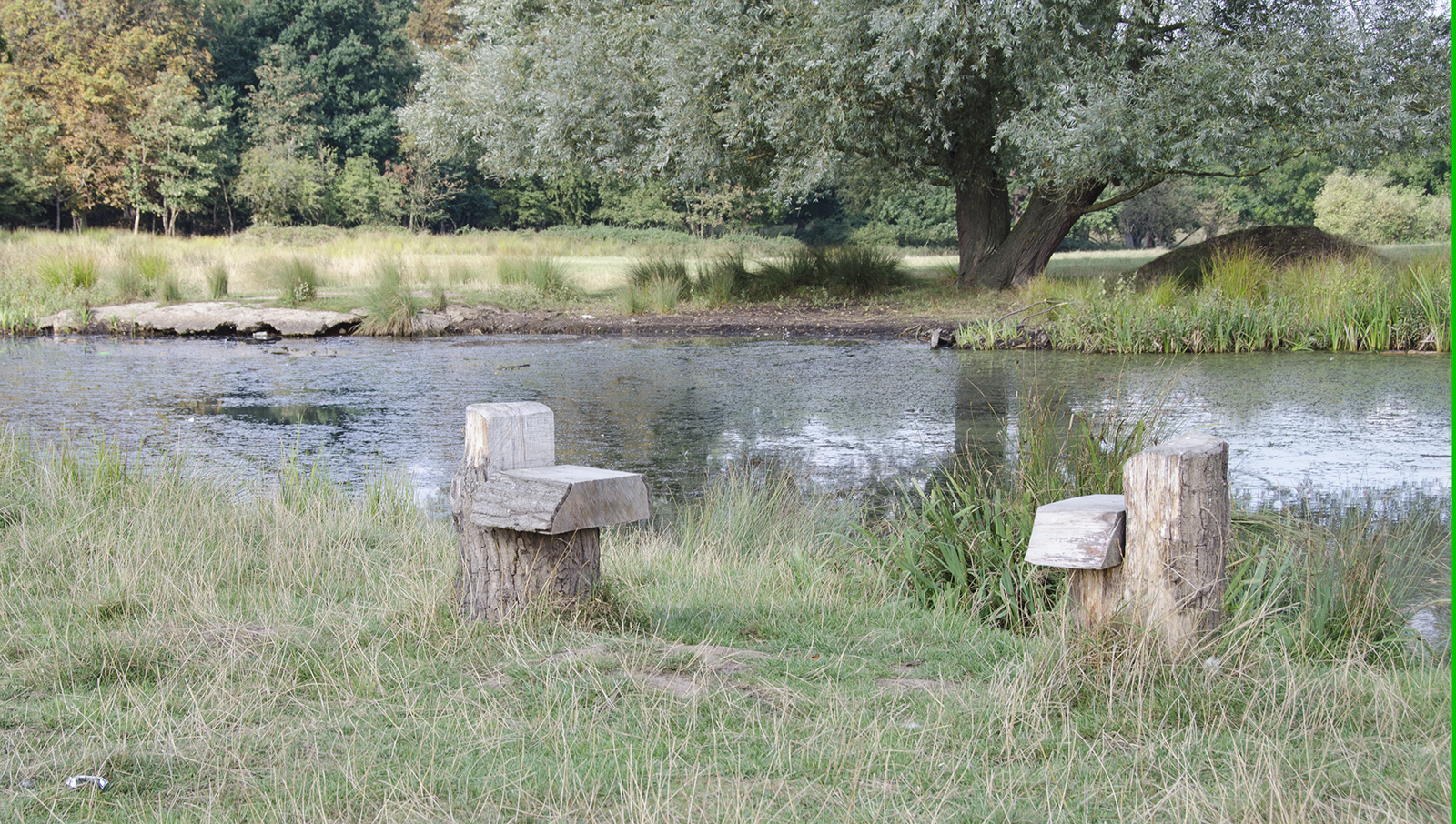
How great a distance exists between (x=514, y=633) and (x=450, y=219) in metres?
40.4

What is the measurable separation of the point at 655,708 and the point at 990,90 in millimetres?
13230

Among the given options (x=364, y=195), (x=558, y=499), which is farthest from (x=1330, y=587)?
(x=364, y=195)

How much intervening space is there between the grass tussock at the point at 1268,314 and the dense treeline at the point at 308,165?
41.4 ft

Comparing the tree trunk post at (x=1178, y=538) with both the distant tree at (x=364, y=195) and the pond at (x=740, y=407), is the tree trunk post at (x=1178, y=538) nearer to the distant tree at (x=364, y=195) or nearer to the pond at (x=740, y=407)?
the pond at (x=740, y=407)

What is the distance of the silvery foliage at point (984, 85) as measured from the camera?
38.6 ft

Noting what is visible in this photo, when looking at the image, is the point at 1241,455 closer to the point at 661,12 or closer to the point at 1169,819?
the point at 1169,819

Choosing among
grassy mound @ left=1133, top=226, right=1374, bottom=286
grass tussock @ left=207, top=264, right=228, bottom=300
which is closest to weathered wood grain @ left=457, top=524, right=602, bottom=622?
grassy mound @ left=1133, top=226, right=1374, bottom=286

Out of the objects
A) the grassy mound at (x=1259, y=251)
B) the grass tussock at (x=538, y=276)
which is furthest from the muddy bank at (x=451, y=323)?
the grassy mound at (x=1259, y=251)

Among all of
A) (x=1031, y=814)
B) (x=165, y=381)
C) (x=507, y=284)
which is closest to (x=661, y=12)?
(x=507, y=284)

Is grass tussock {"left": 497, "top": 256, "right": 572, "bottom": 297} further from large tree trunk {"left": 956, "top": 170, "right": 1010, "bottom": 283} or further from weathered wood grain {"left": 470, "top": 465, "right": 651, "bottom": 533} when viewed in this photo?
weathered wood grain {"left": 470, "top": 465, "right": 651, "bottom": 533}

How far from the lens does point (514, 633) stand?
303 cm

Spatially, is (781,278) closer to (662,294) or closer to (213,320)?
(662,294)

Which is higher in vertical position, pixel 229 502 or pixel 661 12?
pixel 661 12

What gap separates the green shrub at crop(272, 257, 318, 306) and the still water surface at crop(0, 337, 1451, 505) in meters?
2.93
